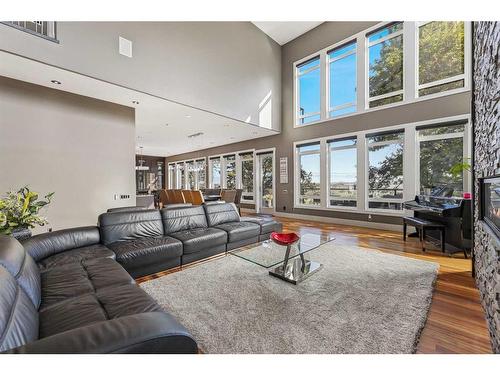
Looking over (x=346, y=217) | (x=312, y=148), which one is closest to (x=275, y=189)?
(x=312, y=148)

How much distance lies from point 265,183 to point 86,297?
7.32 metres

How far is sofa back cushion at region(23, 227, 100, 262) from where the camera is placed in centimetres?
221

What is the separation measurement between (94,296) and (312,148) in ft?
21.3

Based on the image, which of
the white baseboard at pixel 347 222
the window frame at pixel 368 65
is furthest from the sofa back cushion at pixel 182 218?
the window frame at pixel 368 65

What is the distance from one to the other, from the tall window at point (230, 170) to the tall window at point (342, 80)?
177 inches

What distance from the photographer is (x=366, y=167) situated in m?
5.82

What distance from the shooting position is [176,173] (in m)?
13.5

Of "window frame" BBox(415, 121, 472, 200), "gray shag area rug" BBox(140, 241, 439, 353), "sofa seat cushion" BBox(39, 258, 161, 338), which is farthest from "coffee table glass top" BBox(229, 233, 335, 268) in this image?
"window frame" BBox(415, 121, 472, 200)

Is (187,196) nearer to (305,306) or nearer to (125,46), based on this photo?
(125,46)

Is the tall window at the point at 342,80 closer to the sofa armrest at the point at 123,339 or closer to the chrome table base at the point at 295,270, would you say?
the chrome table base at the point at 295,270

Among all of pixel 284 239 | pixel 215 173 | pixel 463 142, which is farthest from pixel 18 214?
pixel 215 173

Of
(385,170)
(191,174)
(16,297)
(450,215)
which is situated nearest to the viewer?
(16,297)

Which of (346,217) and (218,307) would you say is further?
(346,217)
